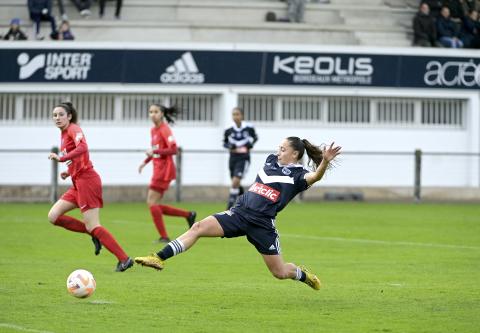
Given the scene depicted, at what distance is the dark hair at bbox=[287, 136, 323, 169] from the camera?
1226 cm

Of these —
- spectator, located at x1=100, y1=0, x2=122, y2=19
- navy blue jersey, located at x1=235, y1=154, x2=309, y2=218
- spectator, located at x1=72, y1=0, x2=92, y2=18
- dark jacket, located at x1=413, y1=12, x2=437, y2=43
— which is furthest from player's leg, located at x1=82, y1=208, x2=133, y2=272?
dark jacket, located at x1=413, y1=12, x2=437, y2=43

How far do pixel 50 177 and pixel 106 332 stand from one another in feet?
77.4

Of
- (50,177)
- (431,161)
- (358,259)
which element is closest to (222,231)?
(358,259)

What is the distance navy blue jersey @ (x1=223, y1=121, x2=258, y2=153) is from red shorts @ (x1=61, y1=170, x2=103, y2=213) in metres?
12.8

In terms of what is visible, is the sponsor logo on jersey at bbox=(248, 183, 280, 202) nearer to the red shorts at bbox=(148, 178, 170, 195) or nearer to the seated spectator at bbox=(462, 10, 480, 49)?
the red shorts at bbox=(148, 178, 170, 195)

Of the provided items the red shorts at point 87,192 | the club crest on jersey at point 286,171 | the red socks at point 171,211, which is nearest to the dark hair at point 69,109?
the red shorts at point 87,192

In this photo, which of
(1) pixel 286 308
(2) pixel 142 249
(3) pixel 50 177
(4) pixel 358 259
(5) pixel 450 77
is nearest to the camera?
(1) pixel 286 308

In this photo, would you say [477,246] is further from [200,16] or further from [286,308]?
[200,16]

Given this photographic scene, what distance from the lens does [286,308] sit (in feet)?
38.1

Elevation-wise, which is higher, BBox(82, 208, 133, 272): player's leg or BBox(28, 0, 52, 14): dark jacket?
BBox(28, 0, 52, 14): dark jacket

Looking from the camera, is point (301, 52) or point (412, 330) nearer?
point (412, 330)

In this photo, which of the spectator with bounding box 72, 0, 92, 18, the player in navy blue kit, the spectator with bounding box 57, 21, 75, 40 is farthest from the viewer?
the spectator with bounding box 72, 0, 92, 18

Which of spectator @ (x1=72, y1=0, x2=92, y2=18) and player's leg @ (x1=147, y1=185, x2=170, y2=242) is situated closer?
player's leg @ (x1=147, y1=185, x2=170, y2=242)

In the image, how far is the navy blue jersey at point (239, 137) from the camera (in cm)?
2739
